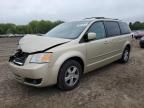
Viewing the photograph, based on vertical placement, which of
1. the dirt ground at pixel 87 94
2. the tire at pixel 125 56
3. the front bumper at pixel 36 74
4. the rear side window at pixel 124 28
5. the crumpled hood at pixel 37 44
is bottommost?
the dirt ground at pixel 87 94

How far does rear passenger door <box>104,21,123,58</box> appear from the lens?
19.1ft

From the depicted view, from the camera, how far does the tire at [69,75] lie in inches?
165

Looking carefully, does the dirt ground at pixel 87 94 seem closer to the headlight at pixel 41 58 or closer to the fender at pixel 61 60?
the fender at pixel 61 60

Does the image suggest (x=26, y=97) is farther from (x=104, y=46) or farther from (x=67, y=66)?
(x=104, y=46)

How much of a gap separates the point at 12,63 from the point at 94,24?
7.89 feet

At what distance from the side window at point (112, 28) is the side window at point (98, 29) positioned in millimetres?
288

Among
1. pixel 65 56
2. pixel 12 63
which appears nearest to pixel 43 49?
pixel 65 56

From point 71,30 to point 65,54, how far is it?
1.16 m

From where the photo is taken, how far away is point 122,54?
682 cm

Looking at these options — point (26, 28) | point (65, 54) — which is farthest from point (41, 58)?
point (26, 28)

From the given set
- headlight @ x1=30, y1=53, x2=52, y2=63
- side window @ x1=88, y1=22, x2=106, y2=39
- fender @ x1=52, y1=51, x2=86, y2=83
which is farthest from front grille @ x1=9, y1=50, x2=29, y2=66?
side window @ x1=88, y1=22, x2=106, y2=39

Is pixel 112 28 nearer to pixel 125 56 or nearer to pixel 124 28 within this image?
pixel 124 28

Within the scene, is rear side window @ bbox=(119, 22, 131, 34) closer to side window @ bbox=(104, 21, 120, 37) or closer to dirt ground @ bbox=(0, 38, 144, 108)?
side window @ bbox=(104, 21, 120, 37)

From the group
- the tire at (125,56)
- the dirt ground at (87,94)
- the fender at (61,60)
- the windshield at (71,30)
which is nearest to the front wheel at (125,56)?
the tire at (125,56)
